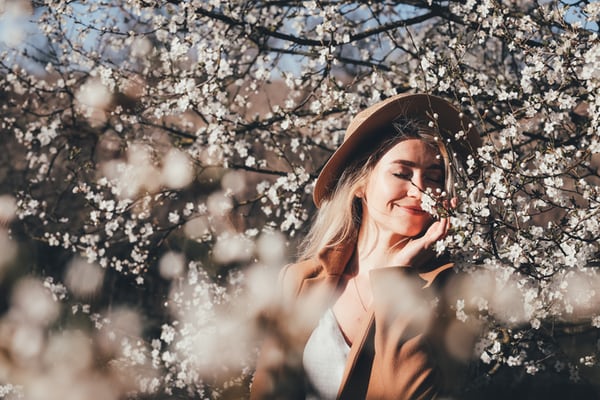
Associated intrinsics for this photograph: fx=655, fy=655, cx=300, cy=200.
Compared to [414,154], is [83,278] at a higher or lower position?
higher

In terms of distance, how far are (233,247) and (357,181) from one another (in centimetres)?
273

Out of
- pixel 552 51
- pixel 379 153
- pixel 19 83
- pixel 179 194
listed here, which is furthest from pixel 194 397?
pixel 552 51

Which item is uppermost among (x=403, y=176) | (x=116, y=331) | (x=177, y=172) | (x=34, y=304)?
(x=177, y=172)

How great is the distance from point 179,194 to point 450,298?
308cm

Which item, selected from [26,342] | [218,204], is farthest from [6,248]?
[218,204]

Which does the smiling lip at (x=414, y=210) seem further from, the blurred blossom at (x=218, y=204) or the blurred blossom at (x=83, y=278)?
the blurred blossom at (x=83, y=278)

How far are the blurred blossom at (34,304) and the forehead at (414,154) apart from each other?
327 cm

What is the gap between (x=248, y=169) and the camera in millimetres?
4535

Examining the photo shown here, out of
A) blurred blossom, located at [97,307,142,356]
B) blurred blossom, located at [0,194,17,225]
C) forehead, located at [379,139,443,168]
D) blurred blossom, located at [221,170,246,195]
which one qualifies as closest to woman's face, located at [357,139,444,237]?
forehead, located at [379,139,443,168]

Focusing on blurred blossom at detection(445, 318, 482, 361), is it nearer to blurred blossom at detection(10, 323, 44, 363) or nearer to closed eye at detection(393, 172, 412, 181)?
closed eye at detection(393, 172, 412, 181)

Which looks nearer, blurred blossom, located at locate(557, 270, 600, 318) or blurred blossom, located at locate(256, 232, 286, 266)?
blurred blossom, located at locate(557, 270, 600, 318)

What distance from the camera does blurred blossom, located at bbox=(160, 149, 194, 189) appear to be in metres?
4.71

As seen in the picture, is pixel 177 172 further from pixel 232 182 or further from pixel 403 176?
pixel 403 176

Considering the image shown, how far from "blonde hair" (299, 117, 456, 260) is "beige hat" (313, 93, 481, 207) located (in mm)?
33
